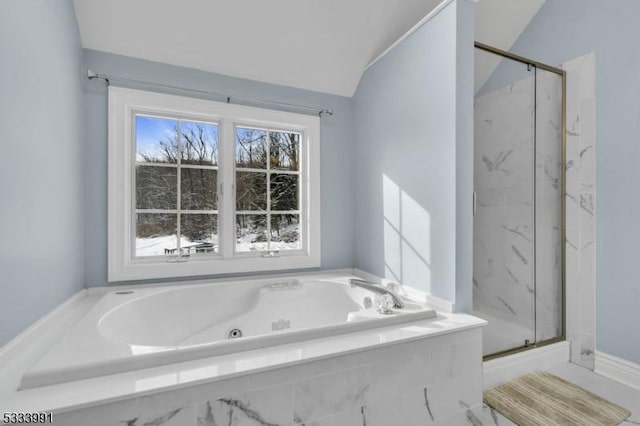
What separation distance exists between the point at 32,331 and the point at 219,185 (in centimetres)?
133

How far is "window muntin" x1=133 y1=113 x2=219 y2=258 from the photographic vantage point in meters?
2.14

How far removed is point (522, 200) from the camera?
2.29 m

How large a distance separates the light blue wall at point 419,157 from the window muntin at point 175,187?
3.91 feet

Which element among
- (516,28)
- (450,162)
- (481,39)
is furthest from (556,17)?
(450,162)

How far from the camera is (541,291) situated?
2271 mm

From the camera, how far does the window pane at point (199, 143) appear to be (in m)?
2.25

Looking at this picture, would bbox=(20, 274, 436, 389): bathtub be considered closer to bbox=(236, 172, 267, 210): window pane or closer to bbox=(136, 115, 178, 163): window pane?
bbox=(236, 172, 267, 210): window pane

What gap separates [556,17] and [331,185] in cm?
207

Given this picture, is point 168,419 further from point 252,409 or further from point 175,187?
point 175,187

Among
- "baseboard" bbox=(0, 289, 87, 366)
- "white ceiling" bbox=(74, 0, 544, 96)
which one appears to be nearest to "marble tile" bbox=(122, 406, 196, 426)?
"baseboard" bbox=(0, 289, 87, 366)

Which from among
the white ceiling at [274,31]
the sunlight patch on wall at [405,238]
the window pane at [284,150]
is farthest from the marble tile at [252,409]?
the white ceiling at [274,31]

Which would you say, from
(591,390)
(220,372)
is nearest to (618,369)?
(591,390)

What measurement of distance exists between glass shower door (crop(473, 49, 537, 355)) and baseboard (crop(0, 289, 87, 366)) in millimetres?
2437

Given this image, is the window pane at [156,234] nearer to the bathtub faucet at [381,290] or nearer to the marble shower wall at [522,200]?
the bathtub faucet at [381,290]
